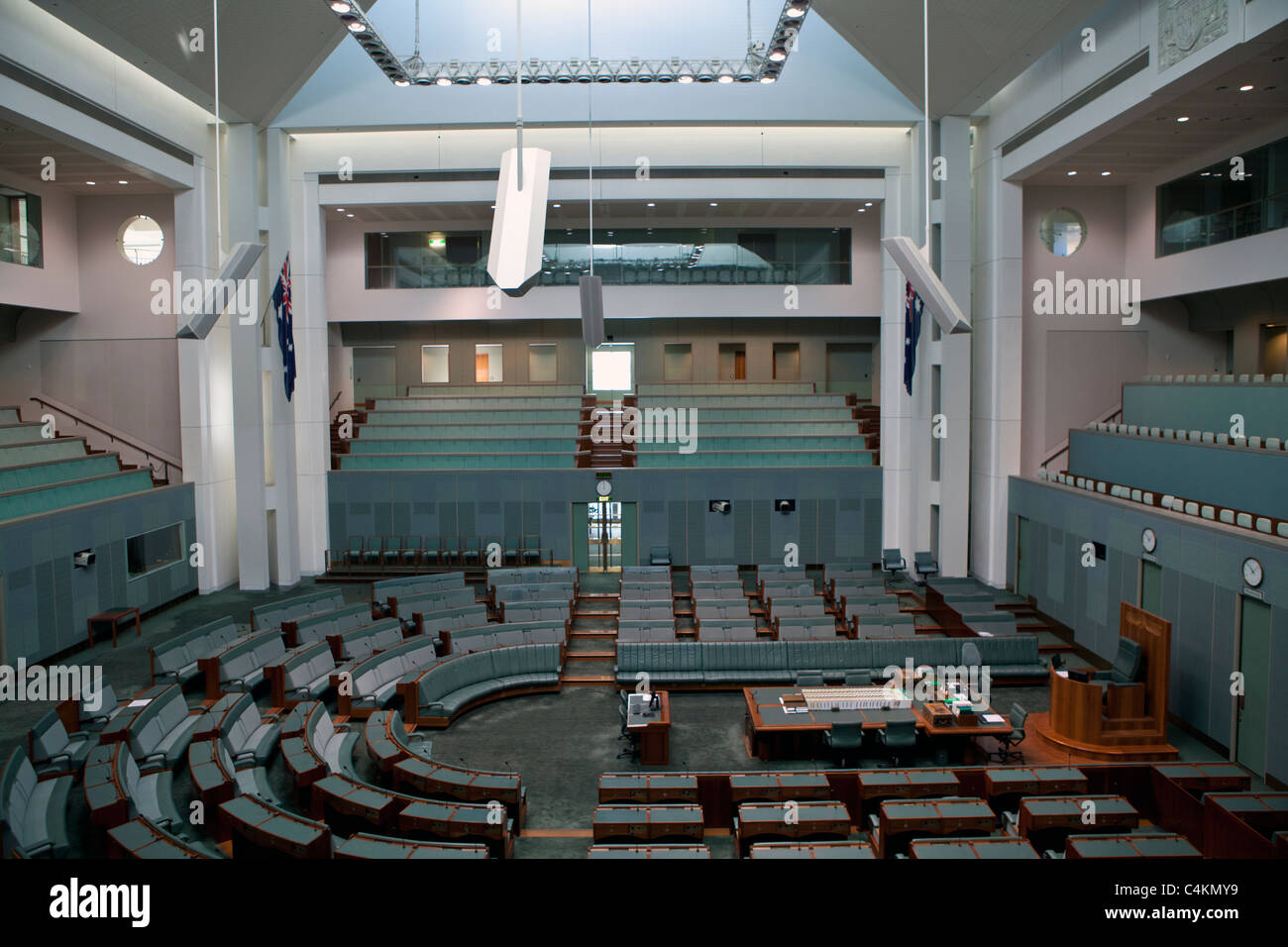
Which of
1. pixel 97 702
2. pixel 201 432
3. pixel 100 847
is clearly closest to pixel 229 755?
pixel 100 847

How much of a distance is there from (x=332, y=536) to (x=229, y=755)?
39.8ft

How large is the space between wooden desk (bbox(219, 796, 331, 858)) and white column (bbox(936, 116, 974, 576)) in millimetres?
14755

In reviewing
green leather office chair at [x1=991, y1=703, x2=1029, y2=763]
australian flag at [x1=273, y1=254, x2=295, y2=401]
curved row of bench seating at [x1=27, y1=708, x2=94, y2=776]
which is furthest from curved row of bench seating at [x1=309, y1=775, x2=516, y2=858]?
australian flag at [x1=273, y1=254, x2=295, y2=401]

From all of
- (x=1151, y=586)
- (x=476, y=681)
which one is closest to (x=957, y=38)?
(x=1151, y=586)

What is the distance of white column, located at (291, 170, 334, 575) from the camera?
19656 millimetres

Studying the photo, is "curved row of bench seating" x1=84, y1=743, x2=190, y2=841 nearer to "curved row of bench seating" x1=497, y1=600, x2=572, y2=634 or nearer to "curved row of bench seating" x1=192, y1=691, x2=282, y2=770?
"curved row of bench seating" x1=192, y1=691, x2=282, y2=770

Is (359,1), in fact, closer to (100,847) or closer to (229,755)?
(229,755)

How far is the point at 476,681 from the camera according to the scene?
12.6 m

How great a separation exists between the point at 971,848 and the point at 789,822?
1494 mm

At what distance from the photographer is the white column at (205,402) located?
1767cm

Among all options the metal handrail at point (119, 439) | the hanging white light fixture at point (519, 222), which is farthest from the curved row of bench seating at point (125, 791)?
the metal handrail at point (119, 439)

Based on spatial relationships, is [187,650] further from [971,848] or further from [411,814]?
[971,848]

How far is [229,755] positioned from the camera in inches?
367

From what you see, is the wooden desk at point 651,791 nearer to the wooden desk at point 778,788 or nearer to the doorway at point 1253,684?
the wooden desk at point 778,788
